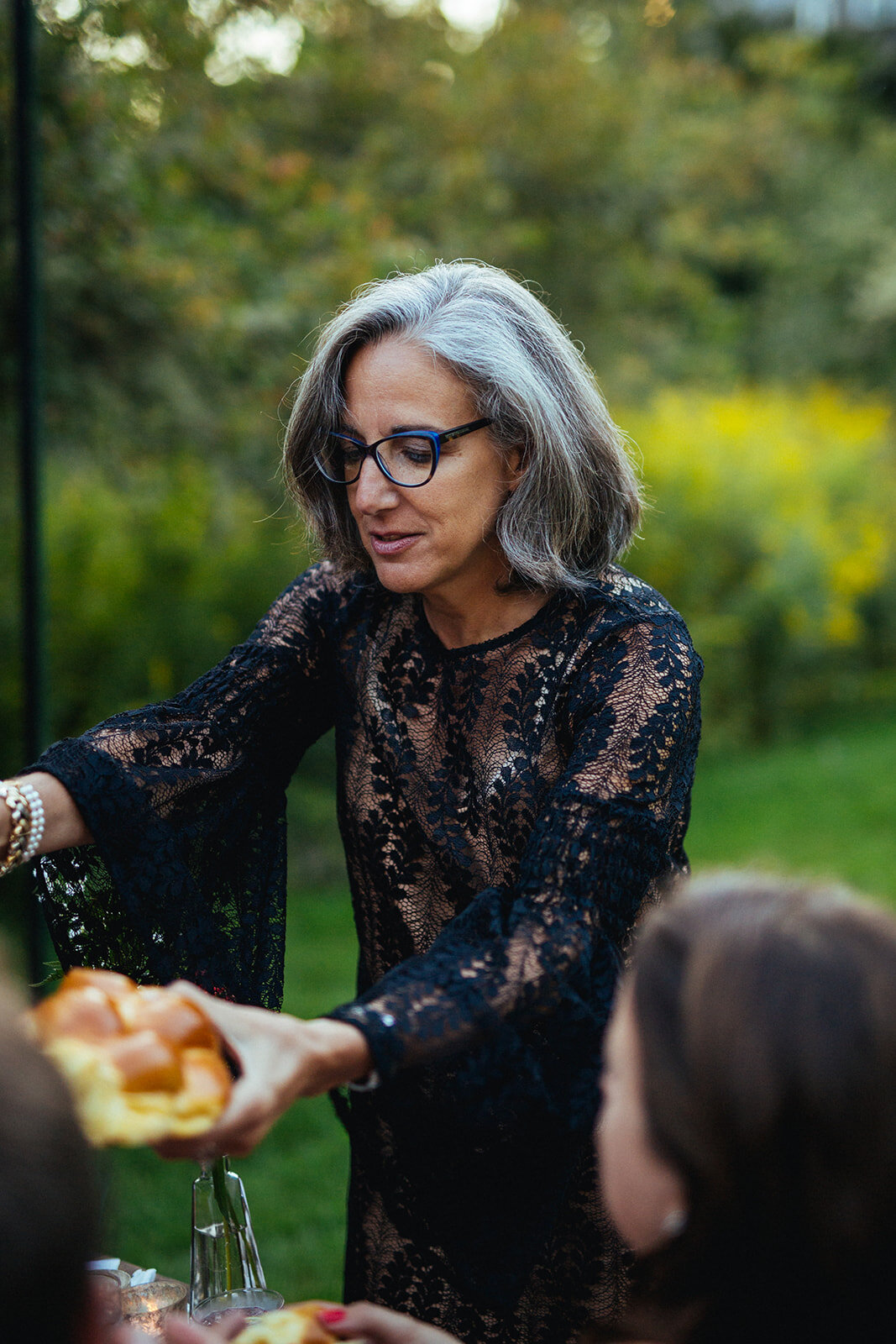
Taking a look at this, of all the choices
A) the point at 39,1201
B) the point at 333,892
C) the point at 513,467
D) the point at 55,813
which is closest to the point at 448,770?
the point at 513,467

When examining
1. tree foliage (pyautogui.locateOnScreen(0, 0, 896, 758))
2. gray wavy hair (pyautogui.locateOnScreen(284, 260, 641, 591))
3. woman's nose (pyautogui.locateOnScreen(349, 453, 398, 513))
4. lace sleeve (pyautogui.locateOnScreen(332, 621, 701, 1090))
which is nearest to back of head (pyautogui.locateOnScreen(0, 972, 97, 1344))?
lace sleeve (pyautogui.locateOnScreen(332, 621, 701, 1090))

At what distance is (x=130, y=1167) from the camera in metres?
4.68

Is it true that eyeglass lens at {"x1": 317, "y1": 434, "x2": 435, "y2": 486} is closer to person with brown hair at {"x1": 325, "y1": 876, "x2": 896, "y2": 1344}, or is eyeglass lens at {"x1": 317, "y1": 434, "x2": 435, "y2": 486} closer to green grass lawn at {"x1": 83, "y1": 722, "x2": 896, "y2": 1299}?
green grass lawn at {"x1": 83, "y1": 722, "x2": 896, "y2": 1299}

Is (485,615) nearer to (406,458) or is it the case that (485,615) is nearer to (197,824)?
(406,458)

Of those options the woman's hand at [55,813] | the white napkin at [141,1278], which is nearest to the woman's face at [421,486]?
the woman's hand at [55,813]

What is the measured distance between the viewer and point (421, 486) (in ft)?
6.48

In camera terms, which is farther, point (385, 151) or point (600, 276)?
point (600, 276)

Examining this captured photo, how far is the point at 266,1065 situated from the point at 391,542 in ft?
3.00

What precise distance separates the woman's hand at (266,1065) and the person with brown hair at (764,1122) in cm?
30

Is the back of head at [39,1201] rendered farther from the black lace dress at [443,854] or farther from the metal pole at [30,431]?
the metal pole at [30,431]

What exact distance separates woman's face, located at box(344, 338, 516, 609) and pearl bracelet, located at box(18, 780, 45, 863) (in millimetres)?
605

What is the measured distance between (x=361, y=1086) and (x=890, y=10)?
2066cm

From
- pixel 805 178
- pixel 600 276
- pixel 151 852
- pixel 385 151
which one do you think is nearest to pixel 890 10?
pixel 805 178

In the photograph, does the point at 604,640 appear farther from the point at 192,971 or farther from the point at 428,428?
the point at 192,971
